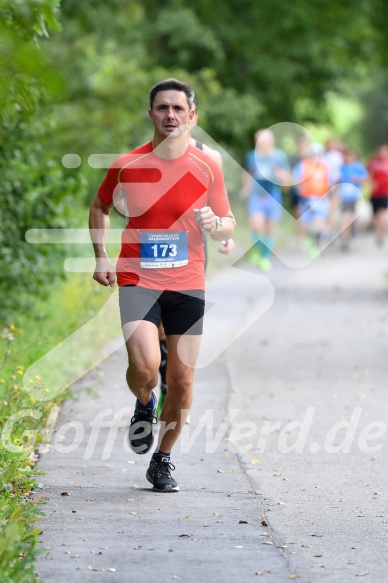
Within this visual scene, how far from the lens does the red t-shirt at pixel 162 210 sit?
6625mm

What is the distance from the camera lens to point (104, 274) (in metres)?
6.64

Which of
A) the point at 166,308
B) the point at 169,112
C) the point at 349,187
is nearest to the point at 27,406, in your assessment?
the point at 166,308

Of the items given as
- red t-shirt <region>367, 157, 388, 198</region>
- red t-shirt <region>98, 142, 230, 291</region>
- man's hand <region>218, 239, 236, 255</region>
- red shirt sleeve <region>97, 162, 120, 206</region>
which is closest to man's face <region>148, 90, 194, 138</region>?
red t-shirt <region>98, 142, 230, 291</region>

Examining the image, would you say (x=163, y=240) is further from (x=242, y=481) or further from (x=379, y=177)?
(x=379, y=177)

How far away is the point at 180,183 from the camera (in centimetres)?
667

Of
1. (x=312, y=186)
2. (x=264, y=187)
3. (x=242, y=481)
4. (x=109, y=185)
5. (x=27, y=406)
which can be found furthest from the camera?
(x=312, y=186)

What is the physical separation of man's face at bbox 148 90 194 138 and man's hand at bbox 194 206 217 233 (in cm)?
46

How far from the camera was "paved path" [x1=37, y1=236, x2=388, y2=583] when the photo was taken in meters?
5.38

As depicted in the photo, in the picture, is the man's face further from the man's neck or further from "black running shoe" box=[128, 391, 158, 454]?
"black running shoe" box=[128, 391, 158, 454]

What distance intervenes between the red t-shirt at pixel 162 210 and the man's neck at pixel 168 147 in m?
0.02

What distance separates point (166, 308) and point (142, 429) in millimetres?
682

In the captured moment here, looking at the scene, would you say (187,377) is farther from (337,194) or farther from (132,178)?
(337,194)

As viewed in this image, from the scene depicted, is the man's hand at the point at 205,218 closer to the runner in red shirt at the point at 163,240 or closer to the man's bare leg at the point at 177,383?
the runner in red shirt at the point at 163,240

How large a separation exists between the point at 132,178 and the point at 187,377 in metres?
1.05
